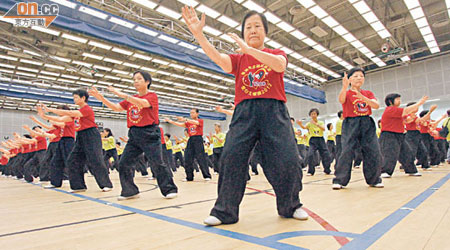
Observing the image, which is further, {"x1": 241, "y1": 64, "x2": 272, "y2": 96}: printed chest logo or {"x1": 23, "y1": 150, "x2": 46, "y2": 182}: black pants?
{"x1": 23, "y1": 150, "x2": 46, "y2": 182}: black pants

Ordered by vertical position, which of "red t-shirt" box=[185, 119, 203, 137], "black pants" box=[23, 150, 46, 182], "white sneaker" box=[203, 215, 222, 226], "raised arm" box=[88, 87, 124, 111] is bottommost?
"white sneaker" box=[203, 215, 222, 226]

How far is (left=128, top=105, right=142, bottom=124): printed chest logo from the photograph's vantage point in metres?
3.62

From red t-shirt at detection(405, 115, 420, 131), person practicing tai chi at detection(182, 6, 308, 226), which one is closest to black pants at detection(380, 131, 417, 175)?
red t-shirt at detection(405, 115, 420, 131)

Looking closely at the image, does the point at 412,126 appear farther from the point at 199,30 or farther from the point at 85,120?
the point at 85,120

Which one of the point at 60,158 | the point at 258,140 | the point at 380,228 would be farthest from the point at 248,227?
the point at 60,158

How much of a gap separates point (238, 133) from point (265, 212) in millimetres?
808

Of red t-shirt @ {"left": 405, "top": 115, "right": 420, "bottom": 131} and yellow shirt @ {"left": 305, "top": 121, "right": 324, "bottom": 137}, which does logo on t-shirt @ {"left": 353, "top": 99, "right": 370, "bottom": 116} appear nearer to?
yellow shirt @ {"left": 305, "top": 121, "right": 324, "bottom": 137}

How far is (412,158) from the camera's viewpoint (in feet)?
Result: 18.0

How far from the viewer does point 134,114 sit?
3.65 meters

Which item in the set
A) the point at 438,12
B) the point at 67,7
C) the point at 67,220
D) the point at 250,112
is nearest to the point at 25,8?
the point at 67,7

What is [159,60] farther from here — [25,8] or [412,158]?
[412,158]

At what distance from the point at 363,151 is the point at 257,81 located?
8.47 feet

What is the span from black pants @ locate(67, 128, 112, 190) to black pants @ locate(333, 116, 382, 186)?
357cm

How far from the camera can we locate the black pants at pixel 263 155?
6.72 ft
